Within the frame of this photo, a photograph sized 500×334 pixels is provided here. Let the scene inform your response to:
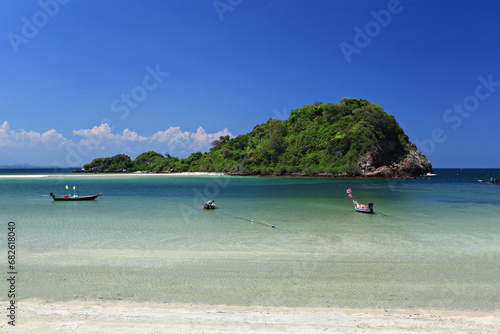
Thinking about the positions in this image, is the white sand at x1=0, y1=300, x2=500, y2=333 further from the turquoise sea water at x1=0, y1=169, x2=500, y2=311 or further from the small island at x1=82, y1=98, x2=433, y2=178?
the small island at x1=82, y1=98, x2=433, y2=178

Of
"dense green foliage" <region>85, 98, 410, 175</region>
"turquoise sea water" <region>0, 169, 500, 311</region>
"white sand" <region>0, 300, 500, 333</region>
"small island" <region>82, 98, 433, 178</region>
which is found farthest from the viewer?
"dense green foliage" <region>85, 98, 410, 175</region>

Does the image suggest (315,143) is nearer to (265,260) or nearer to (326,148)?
(326,148)

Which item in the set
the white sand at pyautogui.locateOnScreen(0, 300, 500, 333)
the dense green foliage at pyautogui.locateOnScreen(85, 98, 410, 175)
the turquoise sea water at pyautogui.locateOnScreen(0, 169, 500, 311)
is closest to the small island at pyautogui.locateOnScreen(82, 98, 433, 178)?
the dense green foliage at pyautogui.locateOnScreen(85, 98, 410, 175)

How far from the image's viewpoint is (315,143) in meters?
112

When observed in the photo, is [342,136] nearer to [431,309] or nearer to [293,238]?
[293,238]

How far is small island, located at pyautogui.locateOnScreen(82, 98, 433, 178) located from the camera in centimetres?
9881

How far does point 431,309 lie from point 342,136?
10059cm

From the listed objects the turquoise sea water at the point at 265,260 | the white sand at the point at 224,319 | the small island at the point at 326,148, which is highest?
the small island at the point at 326,148

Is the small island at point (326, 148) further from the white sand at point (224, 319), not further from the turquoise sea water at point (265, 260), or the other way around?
the white sand at point (224, 319)

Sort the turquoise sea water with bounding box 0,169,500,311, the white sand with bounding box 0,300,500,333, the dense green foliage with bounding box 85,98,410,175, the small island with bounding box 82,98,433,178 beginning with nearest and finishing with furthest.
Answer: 1. the white sand with bounding box 0,300,500,333
2. the turquoise sea water with bounding box 0,169,500,311
3. the small island with bounding box 82,98,433,178
4. the dense green foliage with bounding box 85,98,410,175

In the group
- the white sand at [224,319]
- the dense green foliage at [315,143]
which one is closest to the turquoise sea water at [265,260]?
the white sand at [224,319]

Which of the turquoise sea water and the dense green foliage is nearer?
the turquoise sea water

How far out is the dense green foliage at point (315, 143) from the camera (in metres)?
102

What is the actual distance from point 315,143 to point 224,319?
359ft
